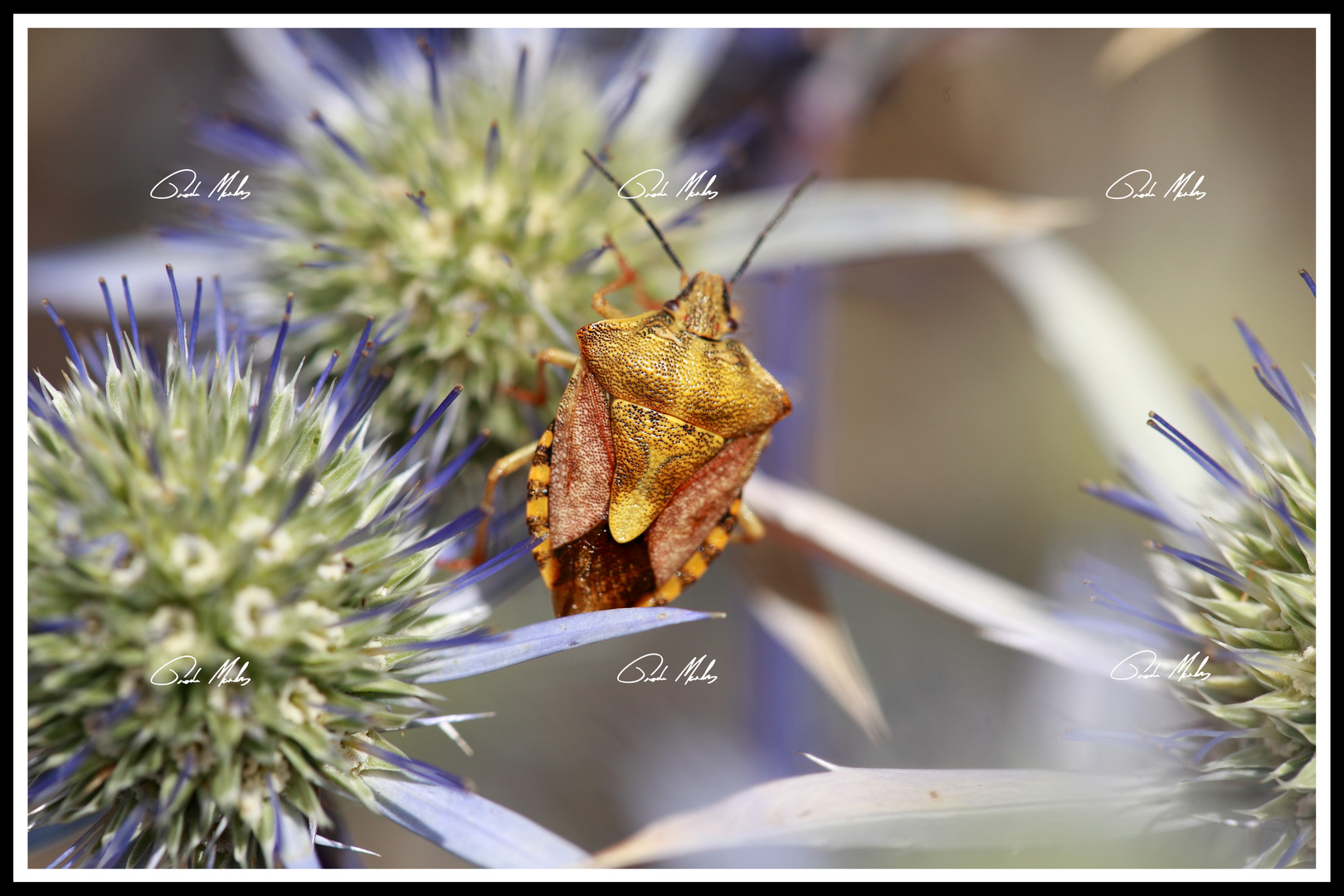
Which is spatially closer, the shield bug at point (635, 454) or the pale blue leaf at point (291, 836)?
the pale blue leaf at point (291, 836)

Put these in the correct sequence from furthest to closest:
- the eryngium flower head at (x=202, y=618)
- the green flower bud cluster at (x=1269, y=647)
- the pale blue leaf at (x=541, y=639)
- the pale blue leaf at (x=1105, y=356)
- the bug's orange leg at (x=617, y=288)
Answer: the pale blue leaf at (x=1105, y=356)
the bug's orange leg at (x=617, y=288)
the green flower bud cluster at (x=1269, y=647)
the pale blue leaf at (x=541, y=639)
the eryngium flower head at (x=202, y=618)

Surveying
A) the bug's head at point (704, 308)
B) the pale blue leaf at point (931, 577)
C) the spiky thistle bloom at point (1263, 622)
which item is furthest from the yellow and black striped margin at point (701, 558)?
the spiky thistle bloom at point (1263, 622)

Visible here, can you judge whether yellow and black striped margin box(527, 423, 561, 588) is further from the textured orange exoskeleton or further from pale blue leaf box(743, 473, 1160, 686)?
pale blue leaf box(743, 473, 1160, 686)

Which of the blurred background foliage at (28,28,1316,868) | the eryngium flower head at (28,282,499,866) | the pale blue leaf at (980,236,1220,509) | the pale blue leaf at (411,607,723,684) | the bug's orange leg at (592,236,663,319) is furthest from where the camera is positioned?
the pale blue leaf at (980,236,1220,509)

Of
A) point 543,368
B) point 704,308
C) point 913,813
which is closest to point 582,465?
point 543,368

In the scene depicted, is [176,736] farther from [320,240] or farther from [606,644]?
[320,240]

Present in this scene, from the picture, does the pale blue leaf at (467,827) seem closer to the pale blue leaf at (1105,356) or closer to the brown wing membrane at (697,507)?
the brown wing membrane at (697,507)

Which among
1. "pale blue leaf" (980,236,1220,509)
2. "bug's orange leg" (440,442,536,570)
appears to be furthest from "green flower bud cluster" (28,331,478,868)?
"pale blue leaf" (980,236,1220,509)
